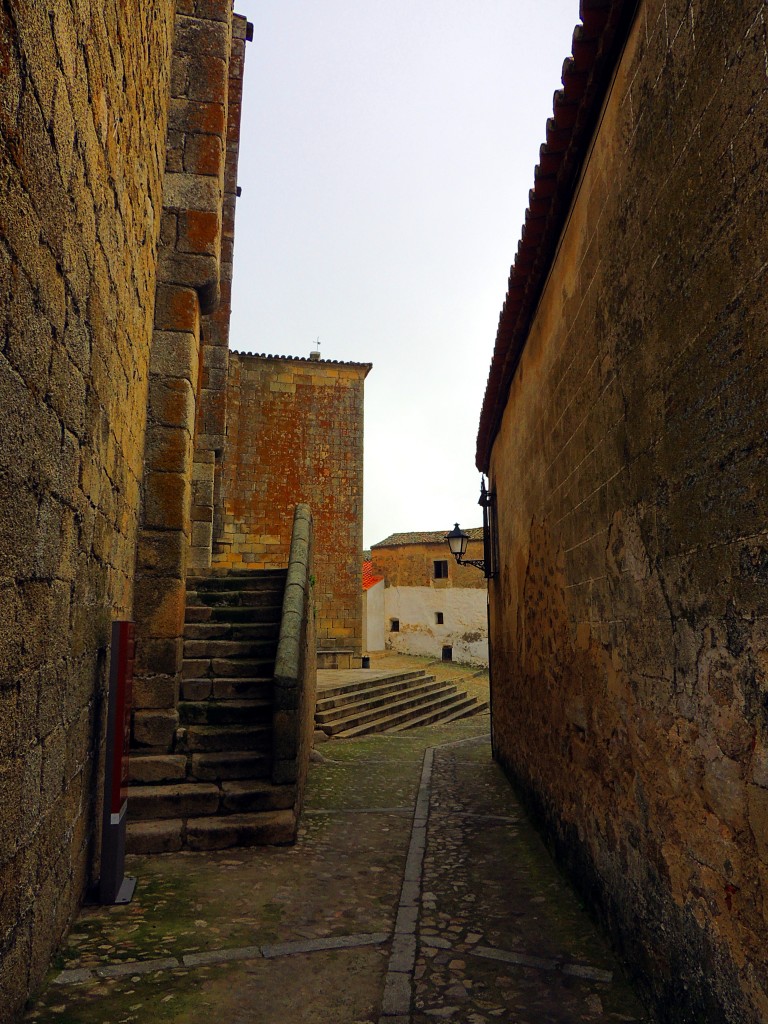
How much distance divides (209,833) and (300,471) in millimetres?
11159

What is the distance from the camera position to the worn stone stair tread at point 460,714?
11644mm

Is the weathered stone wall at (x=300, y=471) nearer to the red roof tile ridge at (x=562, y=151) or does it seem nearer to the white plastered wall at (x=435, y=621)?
the red roof tile ridge at (x=562, y=151)

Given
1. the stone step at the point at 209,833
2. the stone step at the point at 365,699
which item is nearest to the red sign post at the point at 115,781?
the stone step at the point at 209,833

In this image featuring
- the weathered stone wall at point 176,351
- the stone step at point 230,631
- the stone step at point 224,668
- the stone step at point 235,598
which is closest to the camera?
the weathered stone wall at point 176,351

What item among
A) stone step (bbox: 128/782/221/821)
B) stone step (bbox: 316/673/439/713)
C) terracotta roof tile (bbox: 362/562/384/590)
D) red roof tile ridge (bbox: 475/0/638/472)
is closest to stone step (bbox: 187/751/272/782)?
stone step (bbox: 128/782/221/821)

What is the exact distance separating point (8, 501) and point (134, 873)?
3.09 meters

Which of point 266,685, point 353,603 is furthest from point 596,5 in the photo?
point 353,603

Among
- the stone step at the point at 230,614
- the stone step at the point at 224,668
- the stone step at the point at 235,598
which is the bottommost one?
the stone step at the point at 224,668

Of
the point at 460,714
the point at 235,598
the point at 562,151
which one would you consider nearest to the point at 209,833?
the point at 235,598

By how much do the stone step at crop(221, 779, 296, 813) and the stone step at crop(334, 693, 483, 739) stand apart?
484 centimetres

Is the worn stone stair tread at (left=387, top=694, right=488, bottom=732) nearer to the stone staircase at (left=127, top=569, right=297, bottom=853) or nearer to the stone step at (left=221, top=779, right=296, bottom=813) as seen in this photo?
the stone staircase at (left=127, top=569, right=297, bottom=853)

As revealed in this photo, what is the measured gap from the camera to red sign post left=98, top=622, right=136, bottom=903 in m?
3.55

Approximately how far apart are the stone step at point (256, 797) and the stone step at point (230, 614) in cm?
190

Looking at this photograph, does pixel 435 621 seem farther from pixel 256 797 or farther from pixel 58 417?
pixel 58 417
